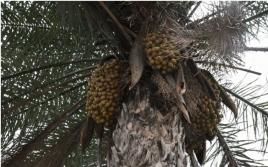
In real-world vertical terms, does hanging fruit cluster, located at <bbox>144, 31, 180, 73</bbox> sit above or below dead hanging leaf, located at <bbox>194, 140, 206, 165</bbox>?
above

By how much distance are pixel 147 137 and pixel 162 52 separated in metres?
0.60

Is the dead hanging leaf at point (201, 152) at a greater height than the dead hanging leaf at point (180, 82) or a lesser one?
lesser

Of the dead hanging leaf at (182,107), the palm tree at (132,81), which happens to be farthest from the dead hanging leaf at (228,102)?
the dead hanging leaf at (182,107)

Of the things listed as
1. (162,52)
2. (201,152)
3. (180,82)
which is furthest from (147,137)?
(201,152)

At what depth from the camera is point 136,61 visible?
4586mm

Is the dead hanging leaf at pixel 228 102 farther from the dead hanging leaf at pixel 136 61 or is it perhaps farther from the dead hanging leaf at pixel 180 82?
the dead hanging leaf at pixel 136 61

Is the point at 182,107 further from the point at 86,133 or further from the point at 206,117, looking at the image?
the point at 86,133

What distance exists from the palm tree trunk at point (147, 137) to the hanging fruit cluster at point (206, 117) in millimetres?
173

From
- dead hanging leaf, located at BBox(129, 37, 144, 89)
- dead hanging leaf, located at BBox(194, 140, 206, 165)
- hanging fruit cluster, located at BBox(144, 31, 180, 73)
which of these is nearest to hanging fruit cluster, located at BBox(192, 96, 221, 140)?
dead hanging leaf, located at BBox(194, 140, 206, 165)

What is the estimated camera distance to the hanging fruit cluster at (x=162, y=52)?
4.51 meters

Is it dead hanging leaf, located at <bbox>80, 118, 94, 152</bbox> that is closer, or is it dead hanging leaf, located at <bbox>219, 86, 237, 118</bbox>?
dead hanging leaf, located at <bbox>80, 118, 94, 152</bbox>

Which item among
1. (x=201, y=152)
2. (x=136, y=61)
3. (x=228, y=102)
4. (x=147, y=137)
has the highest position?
(x=136, y=61)

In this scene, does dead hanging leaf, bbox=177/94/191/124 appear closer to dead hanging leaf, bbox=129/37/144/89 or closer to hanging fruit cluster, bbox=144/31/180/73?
hanging fruit cluster, bbox=144/31/180/73

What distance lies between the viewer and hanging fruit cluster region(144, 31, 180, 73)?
4512 millimetres
